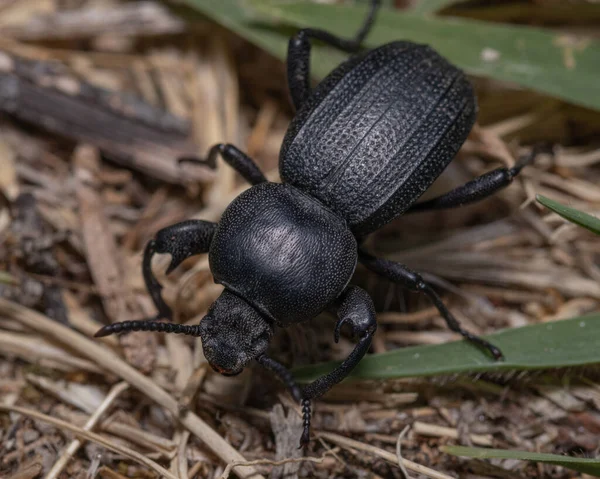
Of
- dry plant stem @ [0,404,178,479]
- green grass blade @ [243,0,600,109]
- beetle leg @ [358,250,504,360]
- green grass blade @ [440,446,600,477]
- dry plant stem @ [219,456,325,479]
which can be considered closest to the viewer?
green grass blade @ [440,446,600,477]

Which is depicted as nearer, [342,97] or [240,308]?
[240,308]

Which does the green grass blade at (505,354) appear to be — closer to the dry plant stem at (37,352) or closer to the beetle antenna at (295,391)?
the beetle antenna at (295,391)

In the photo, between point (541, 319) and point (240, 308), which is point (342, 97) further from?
point (541, 319)

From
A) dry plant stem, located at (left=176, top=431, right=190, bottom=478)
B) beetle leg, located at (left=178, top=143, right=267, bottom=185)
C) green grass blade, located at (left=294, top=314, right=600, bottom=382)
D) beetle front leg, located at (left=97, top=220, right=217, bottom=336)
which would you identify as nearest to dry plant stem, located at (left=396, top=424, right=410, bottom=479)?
green grass blade, located at (left=294, top=314, right=600, bottom=382)

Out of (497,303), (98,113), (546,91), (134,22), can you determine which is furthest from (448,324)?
(134,22)

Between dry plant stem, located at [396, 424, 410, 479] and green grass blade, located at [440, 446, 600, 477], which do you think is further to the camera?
dry plant stem, located at [396, 424, 410, 479]

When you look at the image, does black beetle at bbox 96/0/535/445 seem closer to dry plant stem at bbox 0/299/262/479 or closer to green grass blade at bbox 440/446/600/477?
dry plant stem at bbox 0/299/262/479

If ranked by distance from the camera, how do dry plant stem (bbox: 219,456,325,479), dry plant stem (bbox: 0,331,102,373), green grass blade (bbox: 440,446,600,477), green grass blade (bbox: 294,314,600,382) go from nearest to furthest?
1. green grass blade (bbox: 440,446,600,477)
2. dry plant stem (bbox: 219,456,325,479)
3. green grass blade (bbox: 294,314,600,382)
4. dry plant stem (bbox: 0,331,102,373)
